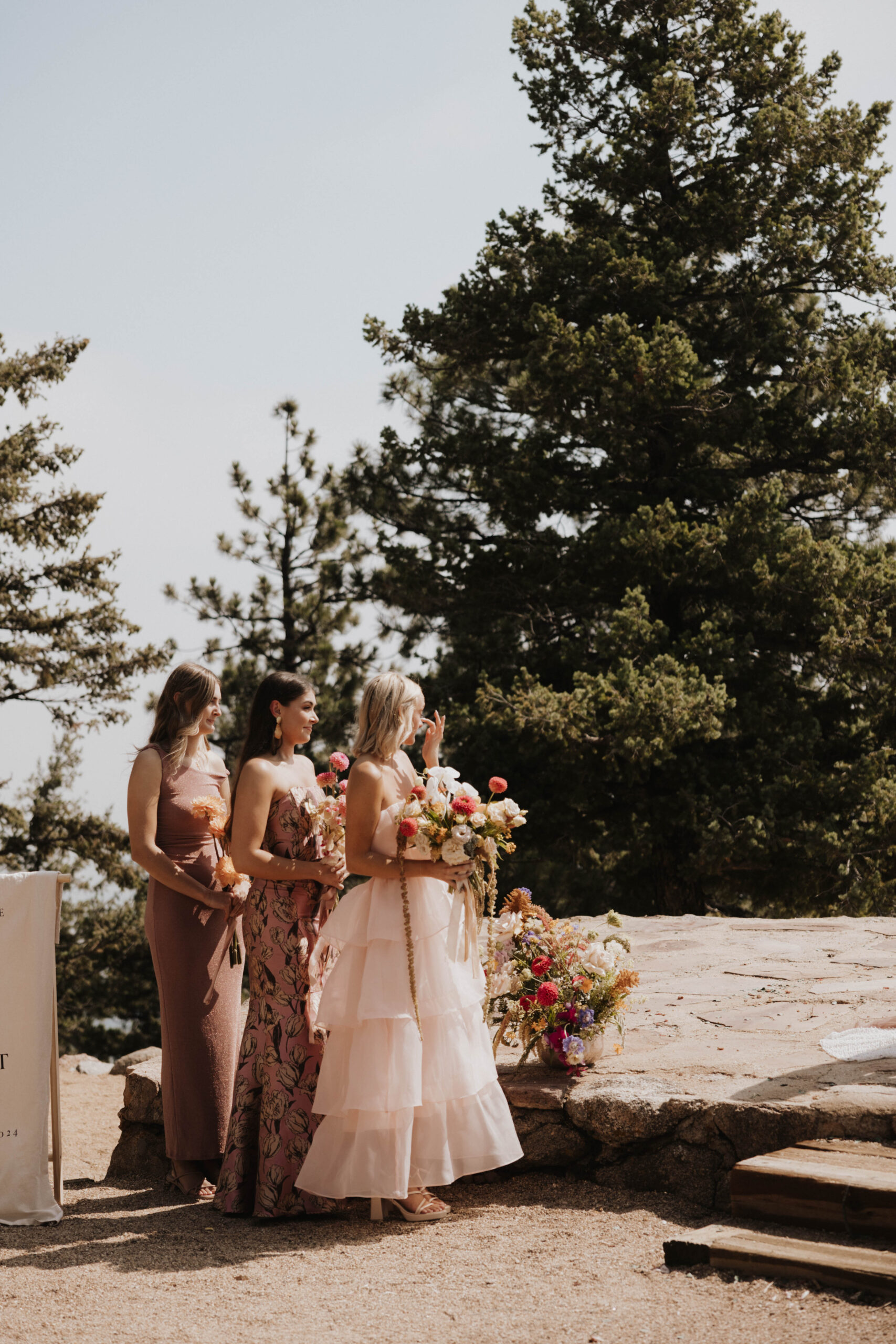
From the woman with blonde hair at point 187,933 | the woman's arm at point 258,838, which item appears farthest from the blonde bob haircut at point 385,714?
the woman with blonde hair at point 187,933

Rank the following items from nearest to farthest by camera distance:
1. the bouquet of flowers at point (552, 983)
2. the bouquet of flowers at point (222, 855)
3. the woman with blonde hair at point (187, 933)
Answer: the bouquet of flowers at point (222, 855) < the woman with blonde hair at point (187, 933) < the bouquet of flowers at point (552, 983)

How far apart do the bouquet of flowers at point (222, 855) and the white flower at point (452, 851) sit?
899mm

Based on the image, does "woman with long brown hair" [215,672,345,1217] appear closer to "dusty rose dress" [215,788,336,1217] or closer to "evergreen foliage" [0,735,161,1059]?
"dusty rose dress" [215,788,336,1217]

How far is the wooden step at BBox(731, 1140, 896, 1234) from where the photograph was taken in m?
3.58

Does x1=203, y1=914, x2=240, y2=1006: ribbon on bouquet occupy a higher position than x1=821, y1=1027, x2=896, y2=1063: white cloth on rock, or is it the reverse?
x1=203, y1=914, x2=240, y2=1006: ribbon on bouquet

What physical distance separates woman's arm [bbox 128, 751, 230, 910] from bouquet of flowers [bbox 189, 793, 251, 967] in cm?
9

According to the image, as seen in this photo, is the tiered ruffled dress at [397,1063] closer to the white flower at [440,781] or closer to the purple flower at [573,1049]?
the white flower at [440,781]

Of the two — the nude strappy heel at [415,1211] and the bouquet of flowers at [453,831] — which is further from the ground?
the bouquet of flowers at [453,831]

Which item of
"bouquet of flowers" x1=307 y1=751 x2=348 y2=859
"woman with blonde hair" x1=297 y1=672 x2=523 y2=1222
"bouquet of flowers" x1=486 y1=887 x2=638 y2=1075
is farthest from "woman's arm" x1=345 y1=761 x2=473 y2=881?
"bouquet of flowers" x1=486 y1=887 x2=638 y2=1075

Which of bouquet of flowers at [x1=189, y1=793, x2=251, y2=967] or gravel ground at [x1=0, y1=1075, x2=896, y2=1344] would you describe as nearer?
gravel ground at [x1=0, y1=1075, x2=896, y2=1344]

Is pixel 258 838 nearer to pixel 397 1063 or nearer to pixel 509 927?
pixel 397 1063

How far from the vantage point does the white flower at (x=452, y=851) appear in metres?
4.24

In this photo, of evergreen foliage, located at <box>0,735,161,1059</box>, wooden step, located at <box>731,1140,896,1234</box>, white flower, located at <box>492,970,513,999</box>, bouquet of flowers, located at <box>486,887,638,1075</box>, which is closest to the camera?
wooden step, located at <box>731,1140,896,1234</box>

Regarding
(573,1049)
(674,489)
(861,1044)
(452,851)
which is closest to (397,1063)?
(452,851)
